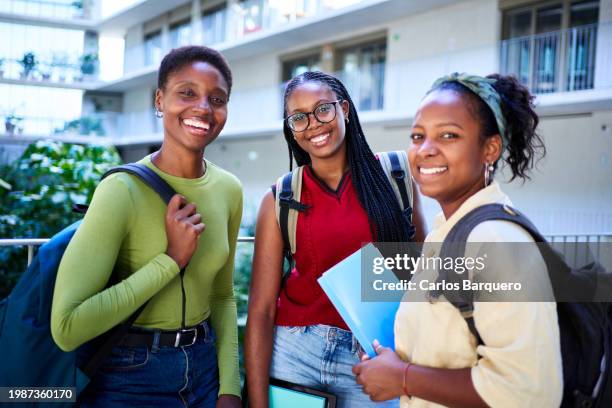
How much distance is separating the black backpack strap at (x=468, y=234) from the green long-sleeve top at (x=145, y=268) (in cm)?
80

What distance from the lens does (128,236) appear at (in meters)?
1.71

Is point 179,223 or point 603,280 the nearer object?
point 603,280

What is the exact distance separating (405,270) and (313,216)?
0.37m

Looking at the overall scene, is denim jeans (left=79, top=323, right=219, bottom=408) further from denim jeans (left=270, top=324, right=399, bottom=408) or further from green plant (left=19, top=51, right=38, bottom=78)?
green plant (left=19, top=51, right=38, bottom=78)

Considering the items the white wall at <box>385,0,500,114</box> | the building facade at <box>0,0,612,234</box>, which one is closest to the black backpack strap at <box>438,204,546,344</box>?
the building facade at <box>0,0,612,234</box>

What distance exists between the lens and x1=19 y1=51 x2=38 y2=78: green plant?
23.8 metres

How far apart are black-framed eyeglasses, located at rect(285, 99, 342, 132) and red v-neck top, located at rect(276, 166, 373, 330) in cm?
24

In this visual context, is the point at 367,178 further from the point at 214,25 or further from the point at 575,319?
the point at 214,25

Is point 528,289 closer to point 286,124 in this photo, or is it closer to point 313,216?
point 313,216

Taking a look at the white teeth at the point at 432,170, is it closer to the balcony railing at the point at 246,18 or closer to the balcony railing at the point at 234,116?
the balcony railing at the point at 234,116

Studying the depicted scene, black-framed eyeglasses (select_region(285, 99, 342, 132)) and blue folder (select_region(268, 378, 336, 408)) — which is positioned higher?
black-framed eyeglasses (select_region(285, 99, 342, 132))

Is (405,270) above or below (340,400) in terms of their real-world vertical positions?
above

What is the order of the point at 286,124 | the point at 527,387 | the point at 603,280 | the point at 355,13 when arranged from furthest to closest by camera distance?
the point at 355,13 < the point at 286,124 < the point at 603,280 < the point at 527,387

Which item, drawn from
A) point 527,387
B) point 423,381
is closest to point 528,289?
point 527,387
